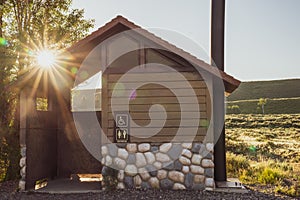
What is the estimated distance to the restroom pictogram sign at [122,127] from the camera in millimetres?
8117

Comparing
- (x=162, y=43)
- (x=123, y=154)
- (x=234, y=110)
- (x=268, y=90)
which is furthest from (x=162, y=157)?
(x=268, y=90)

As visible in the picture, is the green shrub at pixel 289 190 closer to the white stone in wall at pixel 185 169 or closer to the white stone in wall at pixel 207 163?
the white stone in wall at pixel 207 163

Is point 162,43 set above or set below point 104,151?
above

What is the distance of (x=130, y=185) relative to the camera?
804 centimetres

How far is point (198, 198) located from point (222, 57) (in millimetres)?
3933

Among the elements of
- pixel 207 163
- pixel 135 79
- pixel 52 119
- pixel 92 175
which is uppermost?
pixel 135 79

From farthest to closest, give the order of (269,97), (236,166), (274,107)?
(269,97) → (274,107) → (236,166)

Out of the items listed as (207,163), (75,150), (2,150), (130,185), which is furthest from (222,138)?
(2,150)

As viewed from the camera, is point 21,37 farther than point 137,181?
Yes

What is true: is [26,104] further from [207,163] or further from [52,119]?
[207,163]

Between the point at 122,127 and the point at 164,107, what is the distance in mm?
1104

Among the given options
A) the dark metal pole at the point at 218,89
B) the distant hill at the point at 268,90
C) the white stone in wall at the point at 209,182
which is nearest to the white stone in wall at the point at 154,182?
the white stone in wall at the point at 209,182

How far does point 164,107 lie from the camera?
26.8 feet

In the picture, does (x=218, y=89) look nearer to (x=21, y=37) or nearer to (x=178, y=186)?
(x=178, y=186)
